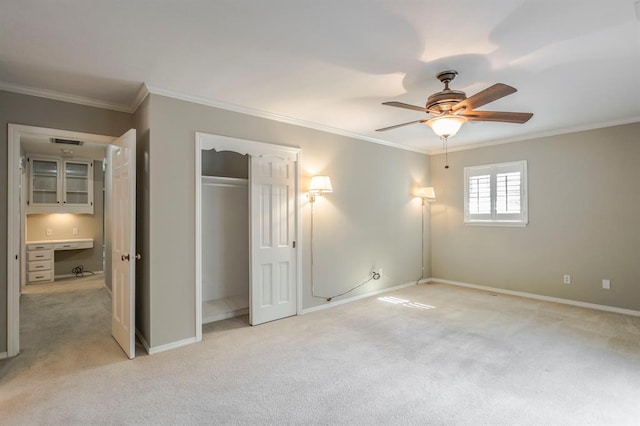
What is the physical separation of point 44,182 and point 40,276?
1.87 meters

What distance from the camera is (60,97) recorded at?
10.8 ft

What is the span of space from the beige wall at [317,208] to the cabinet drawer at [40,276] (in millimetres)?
4774

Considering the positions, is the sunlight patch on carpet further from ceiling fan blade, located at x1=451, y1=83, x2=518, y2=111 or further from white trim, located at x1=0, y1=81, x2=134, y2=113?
white trim, located at x1=0, y1=81, x2=134, y2=113

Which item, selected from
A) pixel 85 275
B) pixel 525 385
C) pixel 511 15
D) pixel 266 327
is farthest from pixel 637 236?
pixel 85 275

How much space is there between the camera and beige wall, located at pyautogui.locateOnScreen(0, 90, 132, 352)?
10.0 feet

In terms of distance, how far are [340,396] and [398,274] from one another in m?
3.58

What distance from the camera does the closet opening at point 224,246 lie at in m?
4.29

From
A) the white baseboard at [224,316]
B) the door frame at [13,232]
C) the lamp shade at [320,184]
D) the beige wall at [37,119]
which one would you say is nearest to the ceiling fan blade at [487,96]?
the lamp shade at [320,184]

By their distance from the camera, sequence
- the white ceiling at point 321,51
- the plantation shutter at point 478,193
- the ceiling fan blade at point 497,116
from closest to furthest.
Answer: the white ceiling at point 321,51
the ceiling fan blade at point 497,116
the plantation shutter at point 478,193

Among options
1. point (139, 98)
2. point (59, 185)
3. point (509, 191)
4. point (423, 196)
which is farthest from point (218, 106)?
point (59, 185)

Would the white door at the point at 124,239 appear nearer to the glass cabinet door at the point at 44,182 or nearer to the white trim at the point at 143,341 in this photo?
the white trim at the point at 143,341

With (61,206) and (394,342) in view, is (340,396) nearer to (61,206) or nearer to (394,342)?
(394,342)

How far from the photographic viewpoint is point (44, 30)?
2193 millimetres

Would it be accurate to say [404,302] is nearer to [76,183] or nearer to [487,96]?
[487,96]
